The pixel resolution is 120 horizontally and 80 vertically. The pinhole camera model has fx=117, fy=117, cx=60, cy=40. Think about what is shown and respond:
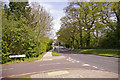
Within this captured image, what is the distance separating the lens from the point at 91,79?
5.64m

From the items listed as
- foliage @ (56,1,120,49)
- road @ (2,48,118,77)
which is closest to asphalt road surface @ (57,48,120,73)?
road @ (2,48,118,77)

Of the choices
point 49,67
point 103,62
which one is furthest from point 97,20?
point 49,67

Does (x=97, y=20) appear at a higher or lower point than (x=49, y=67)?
higher

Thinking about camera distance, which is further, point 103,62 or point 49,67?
point 103,62

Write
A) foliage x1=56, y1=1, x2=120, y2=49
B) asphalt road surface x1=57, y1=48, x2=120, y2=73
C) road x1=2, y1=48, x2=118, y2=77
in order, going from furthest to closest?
1. foliage x1=56, y1=1, x2=120, y2=49
2. asphalt road surface x1=57, y1=48, x2=120, y2=73
3. road x1=2, y1=48, x2=118, y2=77

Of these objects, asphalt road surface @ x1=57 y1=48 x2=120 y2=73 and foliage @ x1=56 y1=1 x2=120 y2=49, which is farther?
foliage @ x1=56 y1=1 x2=120 y2=49

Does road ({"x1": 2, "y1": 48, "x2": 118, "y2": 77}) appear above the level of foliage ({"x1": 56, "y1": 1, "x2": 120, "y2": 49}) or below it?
below

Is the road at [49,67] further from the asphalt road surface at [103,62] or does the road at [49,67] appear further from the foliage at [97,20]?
the foliage at [97,20]

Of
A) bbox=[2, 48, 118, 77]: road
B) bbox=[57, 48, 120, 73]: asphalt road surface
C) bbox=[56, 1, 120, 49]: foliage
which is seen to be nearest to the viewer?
bbox=[2, 48, 118, 77]: road

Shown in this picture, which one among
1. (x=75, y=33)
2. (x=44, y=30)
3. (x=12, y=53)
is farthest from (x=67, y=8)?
(x=12, y=53)

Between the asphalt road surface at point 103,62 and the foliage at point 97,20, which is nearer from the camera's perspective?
the asphalt road surface at point 103,62

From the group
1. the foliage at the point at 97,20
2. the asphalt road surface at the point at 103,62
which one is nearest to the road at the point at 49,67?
the asphalt road surface at the point at 103,62

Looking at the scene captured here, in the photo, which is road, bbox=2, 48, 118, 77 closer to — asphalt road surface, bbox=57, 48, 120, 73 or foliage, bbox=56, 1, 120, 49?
asphalt road surface, bbox=57, 48, 120, 73

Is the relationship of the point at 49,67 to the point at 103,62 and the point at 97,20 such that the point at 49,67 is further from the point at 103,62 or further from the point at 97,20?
the point at 97,20
